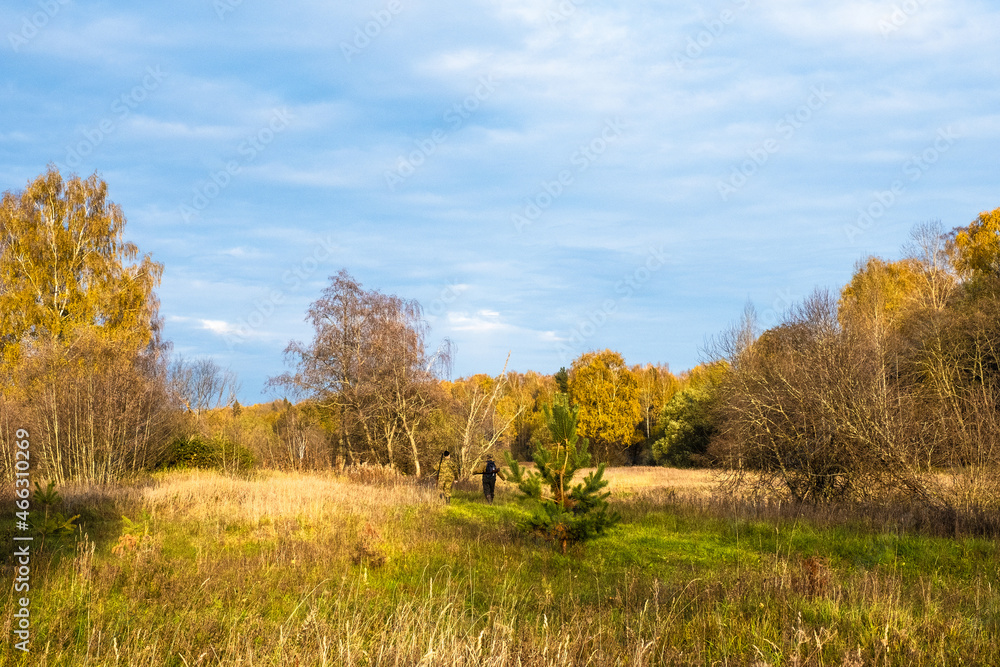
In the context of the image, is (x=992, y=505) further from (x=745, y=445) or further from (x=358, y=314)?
(x=358, y=314)

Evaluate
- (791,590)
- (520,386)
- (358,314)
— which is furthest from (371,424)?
(520,386)

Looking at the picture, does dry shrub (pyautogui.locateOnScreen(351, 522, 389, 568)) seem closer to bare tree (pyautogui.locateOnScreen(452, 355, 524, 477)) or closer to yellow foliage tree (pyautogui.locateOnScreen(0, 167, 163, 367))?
bare tree (pyautogui.locateOnScreen(452, 355, 524, 477))

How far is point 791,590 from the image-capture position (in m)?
7.06

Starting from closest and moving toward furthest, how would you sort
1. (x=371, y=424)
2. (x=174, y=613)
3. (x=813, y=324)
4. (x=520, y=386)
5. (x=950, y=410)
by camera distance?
(x=174, y=613) < (x=950, y=410) < (x=813, y=324) < (x=371, y=424) < (x=520, y=386)

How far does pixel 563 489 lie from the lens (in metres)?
10.9

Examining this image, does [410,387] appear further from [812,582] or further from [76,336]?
[812,582]

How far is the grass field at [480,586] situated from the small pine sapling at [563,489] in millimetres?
463

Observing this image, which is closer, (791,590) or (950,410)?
(791,590)

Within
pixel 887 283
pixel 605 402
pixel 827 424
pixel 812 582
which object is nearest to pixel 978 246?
pixel 887 283

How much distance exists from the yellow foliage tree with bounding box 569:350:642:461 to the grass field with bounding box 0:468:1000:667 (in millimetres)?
37062

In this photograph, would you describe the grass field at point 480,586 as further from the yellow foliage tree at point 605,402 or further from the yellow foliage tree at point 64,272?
the yellow foliage tree at point 605,402

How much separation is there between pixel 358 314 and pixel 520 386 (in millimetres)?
59547

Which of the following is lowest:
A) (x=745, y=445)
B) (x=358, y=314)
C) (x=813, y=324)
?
(x=745, y=445)

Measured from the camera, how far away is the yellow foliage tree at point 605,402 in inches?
2099
